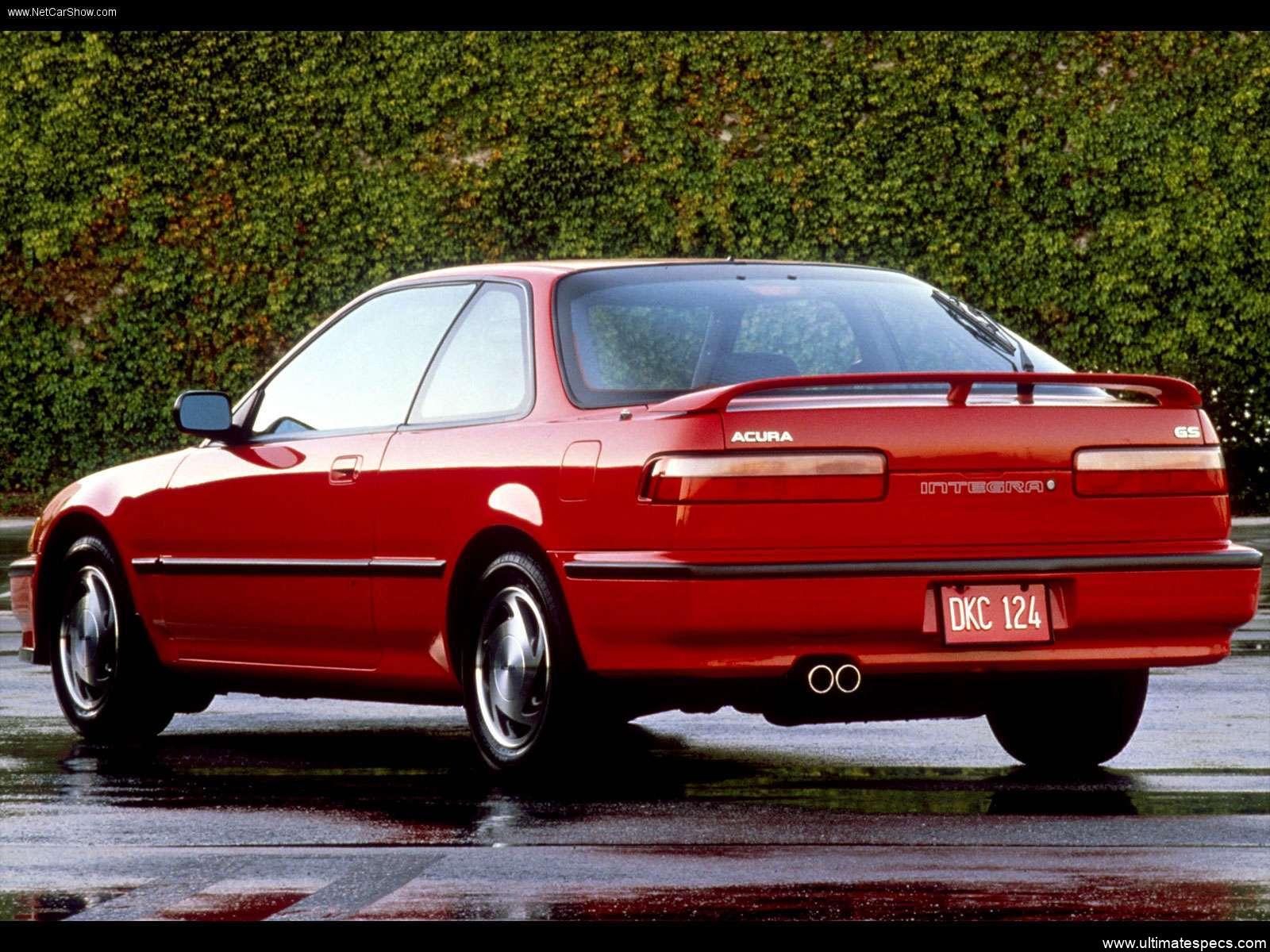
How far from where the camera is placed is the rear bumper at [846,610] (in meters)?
7.24

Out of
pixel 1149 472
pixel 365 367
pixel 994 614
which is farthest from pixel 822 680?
pixel 365 367

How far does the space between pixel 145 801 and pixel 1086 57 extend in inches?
733

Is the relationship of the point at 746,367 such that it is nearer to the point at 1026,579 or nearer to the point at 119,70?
the point at 1026,579

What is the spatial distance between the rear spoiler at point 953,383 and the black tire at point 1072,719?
2.95ft

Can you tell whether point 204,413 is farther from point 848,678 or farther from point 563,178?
point 563,178

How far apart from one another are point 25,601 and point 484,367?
8.50 feet

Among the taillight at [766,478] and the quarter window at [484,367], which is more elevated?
the quarter window at [484,367]

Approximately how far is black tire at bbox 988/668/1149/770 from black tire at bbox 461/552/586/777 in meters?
1.36

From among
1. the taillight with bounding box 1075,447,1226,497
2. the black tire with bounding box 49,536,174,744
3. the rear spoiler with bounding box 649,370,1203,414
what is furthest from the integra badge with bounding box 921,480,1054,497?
the black tire with bounding box 49,536,174,744

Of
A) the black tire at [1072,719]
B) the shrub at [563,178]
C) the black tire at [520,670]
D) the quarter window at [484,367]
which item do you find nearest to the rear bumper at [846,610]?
the black tire at [520,670]

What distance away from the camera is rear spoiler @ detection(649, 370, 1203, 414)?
727 centimetres

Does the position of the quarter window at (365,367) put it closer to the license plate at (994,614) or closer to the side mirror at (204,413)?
the side mirror at (204,413)
